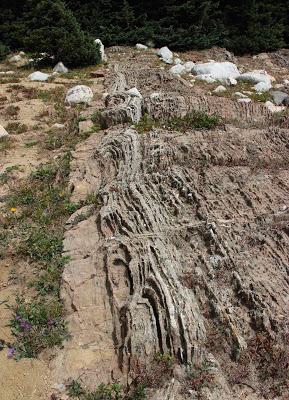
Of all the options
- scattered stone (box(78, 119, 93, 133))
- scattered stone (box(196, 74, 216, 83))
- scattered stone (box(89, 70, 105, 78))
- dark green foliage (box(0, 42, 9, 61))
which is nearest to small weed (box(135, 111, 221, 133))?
scattered stone (box(78, 119, 93, 133))

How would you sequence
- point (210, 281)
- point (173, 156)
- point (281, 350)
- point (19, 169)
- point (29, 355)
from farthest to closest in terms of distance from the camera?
point (19, 169), point (173, 156), point (210, 281), point (29, 355), point (281, 350)

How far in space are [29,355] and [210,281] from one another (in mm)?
2476

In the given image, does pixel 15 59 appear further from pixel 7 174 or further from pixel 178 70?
pixel 7 174

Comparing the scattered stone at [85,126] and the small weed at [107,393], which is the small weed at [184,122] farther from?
the small weed at [107,393]

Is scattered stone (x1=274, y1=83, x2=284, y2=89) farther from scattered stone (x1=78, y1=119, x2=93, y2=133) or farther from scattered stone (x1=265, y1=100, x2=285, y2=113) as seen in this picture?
scattered stone (x1=78, y1=119, x2=93, y2=133)

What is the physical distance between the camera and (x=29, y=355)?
557 cm

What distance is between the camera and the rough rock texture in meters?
5.29

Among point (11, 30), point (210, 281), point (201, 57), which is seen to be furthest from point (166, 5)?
point (210, 281)

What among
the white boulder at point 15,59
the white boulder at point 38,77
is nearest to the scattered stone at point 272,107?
the white boulder at point 38,77

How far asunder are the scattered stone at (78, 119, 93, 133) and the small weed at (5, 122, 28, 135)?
1569mm

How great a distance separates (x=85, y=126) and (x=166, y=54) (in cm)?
909

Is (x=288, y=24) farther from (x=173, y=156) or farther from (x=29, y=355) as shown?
(x=29, y=355)

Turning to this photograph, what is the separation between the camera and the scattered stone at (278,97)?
13559 mm

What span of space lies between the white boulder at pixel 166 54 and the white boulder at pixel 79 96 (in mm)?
5792
